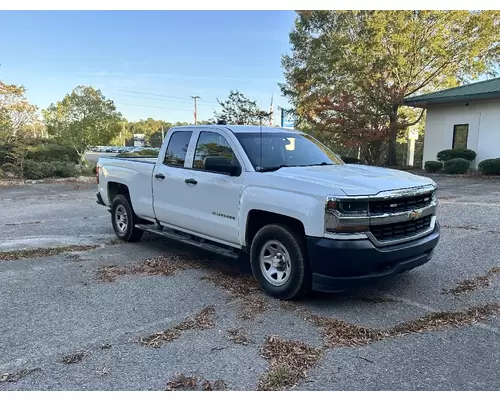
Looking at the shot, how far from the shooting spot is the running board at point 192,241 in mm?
5119

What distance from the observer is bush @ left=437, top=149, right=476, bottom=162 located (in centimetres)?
1983

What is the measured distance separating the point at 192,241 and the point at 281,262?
5.36ft

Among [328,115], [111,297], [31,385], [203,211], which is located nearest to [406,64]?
[328,115]

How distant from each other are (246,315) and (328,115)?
20.1m

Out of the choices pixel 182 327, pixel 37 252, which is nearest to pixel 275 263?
pixel 182 327

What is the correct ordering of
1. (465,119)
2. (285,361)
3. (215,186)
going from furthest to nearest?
(465,119) < (215,186) < (285,361)

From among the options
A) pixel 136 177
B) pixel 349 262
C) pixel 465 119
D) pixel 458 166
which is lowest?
pixel 458 166

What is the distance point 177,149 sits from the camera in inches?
237

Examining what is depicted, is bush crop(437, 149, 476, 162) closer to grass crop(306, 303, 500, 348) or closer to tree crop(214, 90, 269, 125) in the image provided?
tree crop(214, 90, 269, 125)

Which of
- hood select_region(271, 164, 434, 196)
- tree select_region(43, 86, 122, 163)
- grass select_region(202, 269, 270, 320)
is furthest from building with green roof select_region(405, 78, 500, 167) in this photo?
tree select_region(43, 86, 122, 163)

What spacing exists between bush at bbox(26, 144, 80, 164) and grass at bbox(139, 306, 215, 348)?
725 inches

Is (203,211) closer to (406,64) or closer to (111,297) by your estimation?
(111,297)

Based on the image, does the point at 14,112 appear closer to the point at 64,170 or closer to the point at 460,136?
the point at 64,170

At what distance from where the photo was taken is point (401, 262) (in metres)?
4.27
